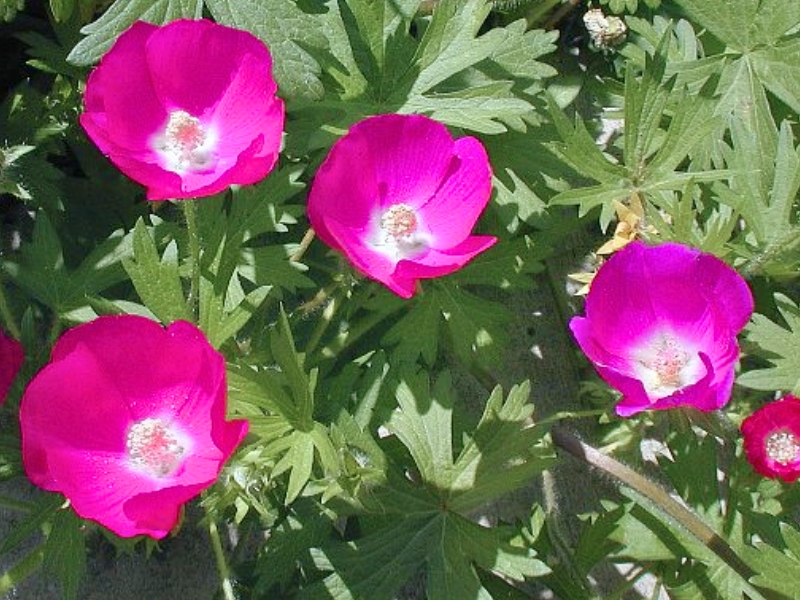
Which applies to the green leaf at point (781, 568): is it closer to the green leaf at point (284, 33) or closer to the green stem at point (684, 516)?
the green stem at point (684, 516)

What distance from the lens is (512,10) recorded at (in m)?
2.49

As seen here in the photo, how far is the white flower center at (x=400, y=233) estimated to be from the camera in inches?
79.0

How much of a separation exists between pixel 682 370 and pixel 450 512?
1.57ft

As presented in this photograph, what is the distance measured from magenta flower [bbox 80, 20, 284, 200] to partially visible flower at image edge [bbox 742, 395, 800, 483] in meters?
0.94

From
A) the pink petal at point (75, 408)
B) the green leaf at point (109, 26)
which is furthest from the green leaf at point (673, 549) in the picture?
the green leaf at point (109, 26)

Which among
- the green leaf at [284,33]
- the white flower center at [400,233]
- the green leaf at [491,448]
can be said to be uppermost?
the green leaf at [284,33]

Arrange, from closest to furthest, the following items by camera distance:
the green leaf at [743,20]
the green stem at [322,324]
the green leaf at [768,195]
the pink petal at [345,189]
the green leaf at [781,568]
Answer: the pink petal at [345,189]
the green leaf at [781,568]
the green stem at [322,324]
the green leaf at [768,195]
the green leaf at [743,20]

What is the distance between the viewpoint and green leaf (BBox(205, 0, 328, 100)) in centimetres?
195

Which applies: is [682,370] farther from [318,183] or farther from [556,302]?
[318,183]

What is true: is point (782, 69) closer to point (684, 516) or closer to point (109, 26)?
point (684, 516)

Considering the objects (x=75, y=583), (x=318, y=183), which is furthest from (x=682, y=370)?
(x=75, y=583)

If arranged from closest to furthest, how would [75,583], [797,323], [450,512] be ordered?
1. [75,583]
2. [450,512]
3. [797,323]

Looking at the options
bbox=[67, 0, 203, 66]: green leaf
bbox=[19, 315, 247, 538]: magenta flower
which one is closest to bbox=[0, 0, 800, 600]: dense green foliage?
bbox=[67, 0, 203, 66]: green leaf

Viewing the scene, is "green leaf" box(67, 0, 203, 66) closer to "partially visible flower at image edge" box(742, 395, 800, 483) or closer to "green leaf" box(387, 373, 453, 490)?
"green leaf" box(387, 373, 453, 490)
